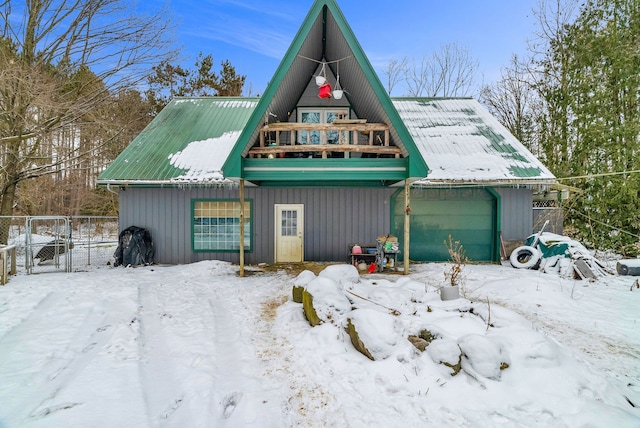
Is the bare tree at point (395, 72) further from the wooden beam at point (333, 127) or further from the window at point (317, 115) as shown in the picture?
the wooden beam at point (333, 127)

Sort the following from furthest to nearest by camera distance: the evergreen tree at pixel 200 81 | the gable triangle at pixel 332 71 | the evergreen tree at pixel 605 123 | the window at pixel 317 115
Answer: the evergreen tree at pixel 200 81
the evergreen tree at pixel 605 123
the window at pixel 317 115
the gable triangle at pixel 332 71

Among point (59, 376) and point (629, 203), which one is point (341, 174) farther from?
point (629, 203)

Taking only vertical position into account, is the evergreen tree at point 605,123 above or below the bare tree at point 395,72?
below

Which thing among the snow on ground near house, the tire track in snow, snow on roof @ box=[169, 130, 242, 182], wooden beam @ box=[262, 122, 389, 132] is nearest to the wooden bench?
the snow on ground near house

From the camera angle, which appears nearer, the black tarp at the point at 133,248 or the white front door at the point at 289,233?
the black tarp at the point at 133,248

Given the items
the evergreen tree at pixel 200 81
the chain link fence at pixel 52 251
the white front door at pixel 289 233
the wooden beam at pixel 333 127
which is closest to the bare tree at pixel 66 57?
the chain link fence at pixel 52 251

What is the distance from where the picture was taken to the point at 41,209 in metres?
17.9

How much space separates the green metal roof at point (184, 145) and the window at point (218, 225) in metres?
1.06

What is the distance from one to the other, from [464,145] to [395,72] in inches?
593

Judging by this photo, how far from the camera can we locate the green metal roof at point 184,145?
9.14 meters

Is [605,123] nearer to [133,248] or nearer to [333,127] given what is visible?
[333,127]

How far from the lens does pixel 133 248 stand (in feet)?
29.8

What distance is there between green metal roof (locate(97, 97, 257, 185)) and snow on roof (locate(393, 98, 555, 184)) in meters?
6.48

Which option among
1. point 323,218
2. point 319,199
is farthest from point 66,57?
point 323,218
